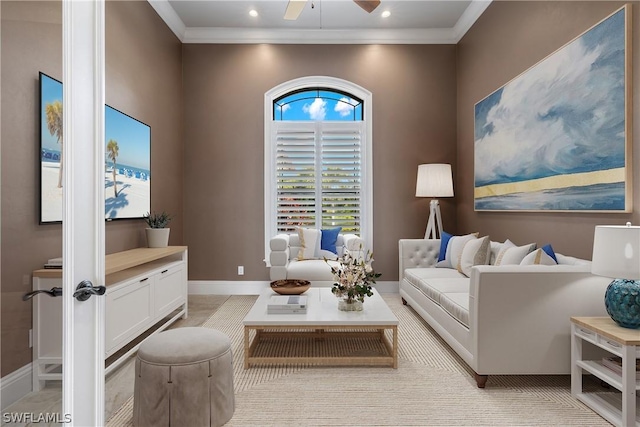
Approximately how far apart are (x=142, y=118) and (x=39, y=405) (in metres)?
3.58

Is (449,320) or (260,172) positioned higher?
(260,172)

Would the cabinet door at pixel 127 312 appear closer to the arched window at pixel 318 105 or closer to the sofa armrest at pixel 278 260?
the sofa armrest at pixel 278 260

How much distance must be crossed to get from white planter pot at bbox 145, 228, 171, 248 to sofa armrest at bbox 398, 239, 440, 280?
271 cm

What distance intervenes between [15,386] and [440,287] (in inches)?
118

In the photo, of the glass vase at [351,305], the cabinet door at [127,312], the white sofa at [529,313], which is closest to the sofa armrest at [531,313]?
the white sofa at [529,313]

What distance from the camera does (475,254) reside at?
12.1 ft

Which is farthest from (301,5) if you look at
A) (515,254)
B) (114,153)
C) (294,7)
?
(515,254)

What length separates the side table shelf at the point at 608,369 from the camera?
6.37ft

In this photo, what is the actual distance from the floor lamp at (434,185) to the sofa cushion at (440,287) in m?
1.40

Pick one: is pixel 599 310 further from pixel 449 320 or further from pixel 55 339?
pixel 55 339

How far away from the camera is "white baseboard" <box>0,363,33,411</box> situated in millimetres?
989

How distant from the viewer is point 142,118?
411 cm

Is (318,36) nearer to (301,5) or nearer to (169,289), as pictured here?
(301,5)

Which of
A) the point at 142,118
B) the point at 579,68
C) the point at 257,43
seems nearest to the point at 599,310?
the point at 579,68
